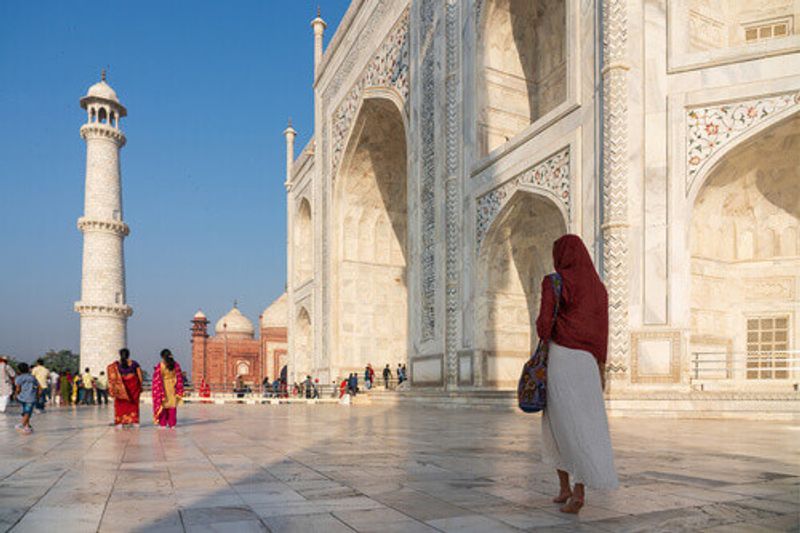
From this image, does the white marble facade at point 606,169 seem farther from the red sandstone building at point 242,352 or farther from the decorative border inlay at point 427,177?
the red sandstone building at point 242,352

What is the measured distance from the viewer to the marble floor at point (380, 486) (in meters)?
2.52

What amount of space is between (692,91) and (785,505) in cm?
798

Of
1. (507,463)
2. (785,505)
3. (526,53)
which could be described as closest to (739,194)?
(526,53)

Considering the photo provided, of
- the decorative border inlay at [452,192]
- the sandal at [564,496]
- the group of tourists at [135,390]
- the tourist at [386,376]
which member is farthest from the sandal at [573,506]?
the tourist at [386,376]

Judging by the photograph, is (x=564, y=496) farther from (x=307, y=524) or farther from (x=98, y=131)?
(x=98, y=131)

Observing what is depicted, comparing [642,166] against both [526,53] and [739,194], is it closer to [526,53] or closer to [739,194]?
[739,194]

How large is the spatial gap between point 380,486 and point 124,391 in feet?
18.2

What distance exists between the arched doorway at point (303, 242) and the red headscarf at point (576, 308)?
26.4 meters

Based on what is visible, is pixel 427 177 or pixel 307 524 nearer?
pixel 307 524

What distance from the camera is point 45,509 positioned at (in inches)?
109

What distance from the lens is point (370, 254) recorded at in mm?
22516

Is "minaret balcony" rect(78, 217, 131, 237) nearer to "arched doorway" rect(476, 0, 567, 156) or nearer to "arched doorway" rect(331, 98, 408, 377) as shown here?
"arched doorway" rect(331, 98, 408, 377)

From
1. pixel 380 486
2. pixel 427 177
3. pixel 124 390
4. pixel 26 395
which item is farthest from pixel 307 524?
pixel 427 177

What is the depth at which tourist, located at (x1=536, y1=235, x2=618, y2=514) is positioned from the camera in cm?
267
